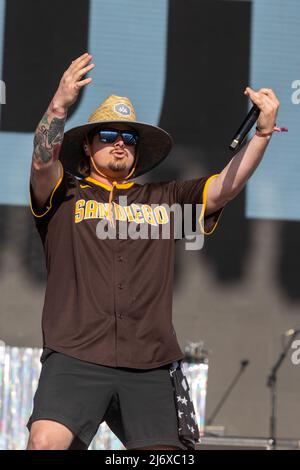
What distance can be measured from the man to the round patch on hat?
92 mm

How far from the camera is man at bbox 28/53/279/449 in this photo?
137 inches

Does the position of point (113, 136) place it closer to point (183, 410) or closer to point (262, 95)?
point (262, 95)

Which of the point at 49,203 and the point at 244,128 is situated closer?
the point at 244,128

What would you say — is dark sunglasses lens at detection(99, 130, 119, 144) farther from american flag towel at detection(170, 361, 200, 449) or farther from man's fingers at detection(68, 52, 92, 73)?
american flag towel at detection(170, 361, 200, 449)

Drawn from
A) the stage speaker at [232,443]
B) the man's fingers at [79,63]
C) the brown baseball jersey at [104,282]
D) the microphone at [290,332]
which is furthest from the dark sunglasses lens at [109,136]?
the microphone at [290,332]

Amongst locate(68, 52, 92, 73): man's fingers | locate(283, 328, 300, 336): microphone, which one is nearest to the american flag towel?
locate(68, 52, 92, 73): man's fingers

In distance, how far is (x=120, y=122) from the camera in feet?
12.8

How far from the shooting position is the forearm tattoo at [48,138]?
3555 mm

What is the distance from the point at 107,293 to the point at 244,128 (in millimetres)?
810

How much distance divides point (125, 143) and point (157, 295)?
2.20ft

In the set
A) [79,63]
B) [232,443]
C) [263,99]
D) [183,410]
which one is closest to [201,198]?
[263,99]

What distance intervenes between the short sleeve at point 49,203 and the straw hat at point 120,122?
0.34 m

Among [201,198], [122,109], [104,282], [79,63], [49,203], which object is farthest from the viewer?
[122,109]
